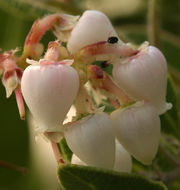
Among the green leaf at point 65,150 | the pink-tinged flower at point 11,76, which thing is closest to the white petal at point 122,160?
the green leaf at point 65,150

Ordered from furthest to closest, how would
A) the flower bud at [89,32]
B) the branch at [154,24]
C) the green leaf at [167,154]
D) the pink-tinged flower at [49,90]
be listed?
the branch at [154,24]
the green leaf at [167,154]
the flower bud at [89,32]
the pink-tinged flower at [49,90]

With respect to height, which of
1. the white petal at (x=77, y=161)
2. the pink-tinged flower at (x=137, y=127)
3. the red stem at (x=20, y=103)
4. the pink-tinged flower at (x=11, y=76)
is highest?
the pink-tinged flower at (x=11, y=76)

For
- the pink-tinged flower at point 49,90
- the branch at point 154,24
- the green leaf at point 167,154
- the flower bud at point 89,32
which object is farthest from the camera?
the branch at point 154,24

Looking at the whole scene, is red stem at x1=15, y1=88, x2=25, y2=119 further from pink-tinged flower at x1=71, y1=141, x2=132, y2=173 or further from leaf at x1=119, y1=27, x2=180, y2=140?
leaf at x1=119, y1=27, x2=180, y2=140

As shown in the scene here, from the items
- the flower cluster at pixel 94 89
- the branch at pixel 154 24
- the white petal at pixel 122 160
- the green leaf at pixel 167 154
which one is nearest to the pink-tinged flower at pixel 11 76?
the flower cluster at pixel 94 89

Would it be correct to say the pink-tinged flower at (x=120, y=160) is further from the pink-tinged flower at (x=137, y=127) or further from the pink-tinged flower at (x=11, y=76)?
the pink-tinged flower at (x=11, y=76)

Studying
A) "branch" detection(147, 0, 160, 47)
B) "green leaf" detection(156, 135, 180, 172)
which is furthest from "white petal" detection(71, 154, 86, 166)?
"branch" detection(147, 0, 160, 47)

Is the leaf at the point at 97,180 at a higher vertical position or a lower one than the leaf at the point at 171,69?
higher

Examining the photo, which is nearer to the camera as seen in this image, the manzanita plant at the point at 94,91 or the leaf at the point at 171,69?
the manzanita plant at the point at 94,91
